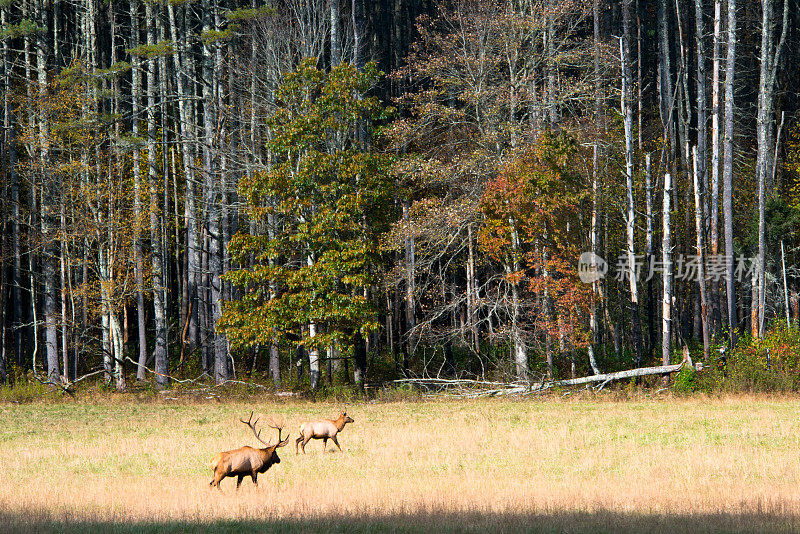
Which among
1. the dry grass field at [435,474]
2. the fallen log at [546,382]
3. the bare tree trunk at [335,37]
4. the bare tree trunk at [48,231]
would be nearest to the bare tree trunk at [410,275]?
the fallen log at [546,382]

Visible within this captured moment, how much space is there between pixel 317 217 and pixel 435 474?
570 inches

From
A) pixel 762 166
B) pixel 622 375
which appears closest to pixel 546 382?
pixel 622 375

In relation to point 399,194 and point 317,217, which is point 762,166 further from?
point 317,217

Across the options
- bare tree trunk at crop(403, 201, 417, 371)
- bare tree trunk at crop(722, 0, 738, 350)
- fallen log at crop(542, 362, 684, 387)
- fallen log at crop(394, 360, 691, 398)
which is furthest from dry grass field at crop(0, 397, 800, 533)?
bare tree trunk at crop(403, 201, 417, 371)

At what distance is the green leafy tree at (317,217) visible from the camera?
87.6 ft

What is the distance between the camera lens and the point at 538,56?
28922 mm

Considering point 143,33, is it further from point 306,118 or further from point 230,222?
point 306,118

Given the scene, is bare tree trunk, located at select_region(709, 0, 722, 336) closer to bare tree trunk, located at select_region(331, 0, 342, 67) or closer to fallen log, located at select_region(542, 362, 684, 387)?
fallen log, located at select_region(542, 362, 684, 387)

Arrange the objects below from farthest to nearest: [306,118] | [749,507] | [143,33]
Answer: [143,33] → [306,118] → [749,507]

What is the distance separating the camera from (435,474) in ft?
44.9

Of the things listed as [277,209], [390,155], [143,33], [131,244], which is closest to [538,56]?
[390,155]

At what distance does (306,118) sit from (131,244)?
10.6 metres

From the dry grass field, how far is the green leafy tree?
4336mm

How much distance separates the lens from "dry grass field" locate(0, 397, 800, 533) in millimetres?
10258
